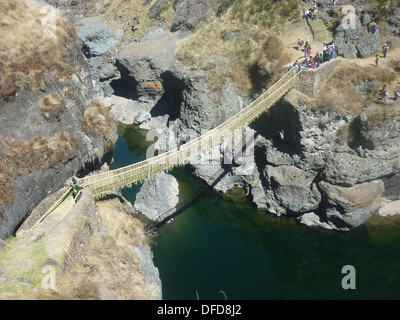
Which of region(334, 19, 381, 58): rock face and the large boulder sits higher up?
region(334, 19, 381, 58): rock face

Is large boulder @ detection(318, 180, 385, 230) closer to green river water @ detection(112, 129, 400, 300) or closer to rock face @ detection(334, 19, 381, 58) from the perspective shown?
green river water @ detection(112, 129, 400, 300)

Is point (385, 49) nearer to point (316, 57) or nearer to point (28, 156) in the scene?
point (316, 57)

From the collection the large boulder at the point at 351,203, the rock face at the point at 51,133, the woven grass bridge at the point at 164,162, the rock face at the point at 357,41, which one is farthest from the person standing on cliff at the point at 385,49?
the rock face at the point at 51,133

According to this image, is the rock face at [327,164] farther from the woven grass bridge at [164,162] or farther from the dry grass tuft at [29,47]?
the dry grass tuft at [29,47]

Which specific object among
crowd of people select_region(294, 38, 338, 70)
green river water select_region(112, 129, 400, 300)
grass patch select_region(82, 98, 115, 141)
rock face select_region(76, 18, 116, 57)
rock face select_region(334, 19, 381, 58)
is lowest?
green river water select_region(112, 129, 400, 300)

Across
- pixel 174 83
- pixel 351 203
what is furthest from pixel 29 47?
pixel 351 203

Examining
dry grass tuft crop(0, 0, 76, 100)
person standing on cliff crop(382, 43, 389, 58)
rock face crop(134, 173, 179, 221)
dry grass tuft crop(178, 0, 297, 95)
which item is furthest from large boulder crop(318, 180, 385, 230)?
dry grass tuft crop(0, 0, 76, 100)

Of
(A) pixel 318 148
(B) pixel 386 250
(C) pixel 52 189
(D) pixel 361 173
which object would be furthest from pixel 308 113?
(C) pixel 52 189
